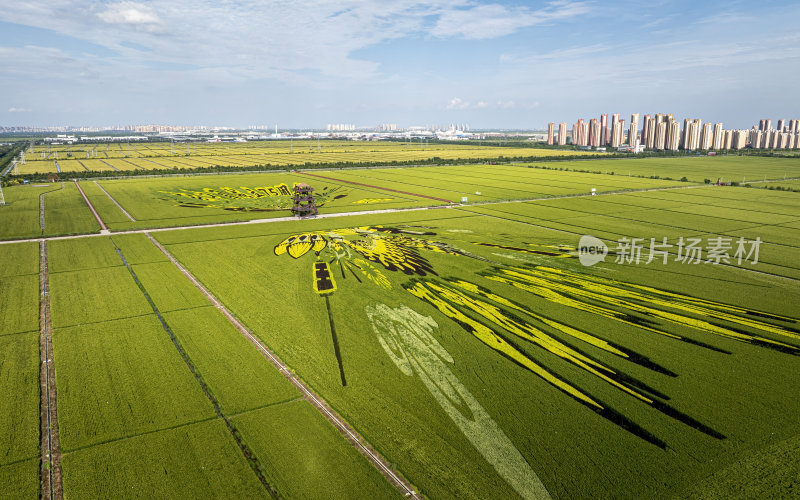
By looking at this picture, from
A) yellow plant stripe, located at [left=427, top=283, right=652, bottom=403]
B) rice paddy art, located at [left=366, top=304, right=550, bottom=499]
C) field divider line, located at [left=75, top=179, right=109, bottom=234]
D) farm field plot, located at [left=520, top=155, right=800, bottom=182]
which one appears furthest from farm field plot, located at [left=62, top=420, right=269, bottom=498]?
farm field plot, located at [left=520, top=155, right=800, bottom=182]

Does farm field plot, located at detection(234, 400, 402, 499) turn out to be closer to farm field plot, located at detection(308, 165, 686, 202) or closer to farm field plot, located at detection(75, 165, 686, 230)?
farm field plot, located at detection(75, 165, 686, 230)

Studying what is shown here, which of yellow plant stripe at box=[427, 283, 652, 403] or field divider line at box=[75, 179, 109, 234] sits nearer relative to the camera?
yellow plant stripe at box=[427, 283, 652, 403]

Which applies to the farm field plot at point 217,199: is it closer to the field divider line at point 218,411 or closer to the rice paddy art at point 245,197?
the rice paddy art at point 245,197

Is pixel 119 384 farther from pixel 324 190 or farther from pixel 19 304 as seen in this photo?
pixel 324 190

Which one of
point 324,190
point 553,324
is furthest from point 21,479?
point 324,190

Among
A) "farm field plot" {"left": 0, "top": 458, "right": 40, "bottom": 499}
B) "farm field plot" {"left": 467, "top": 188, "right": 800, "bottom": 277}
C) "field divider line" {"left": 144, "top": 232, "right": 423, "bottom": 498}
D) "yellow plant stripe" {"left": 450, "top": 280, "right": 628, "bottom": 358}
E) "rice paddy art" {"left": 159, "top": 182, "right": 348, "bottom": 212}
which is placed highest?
"rice paddy art" {"left": 159, "top": 182, "right": 348, "bottom": 212}

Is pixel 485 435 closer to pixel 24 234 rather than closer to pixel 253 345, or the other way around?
pixel 253 345
